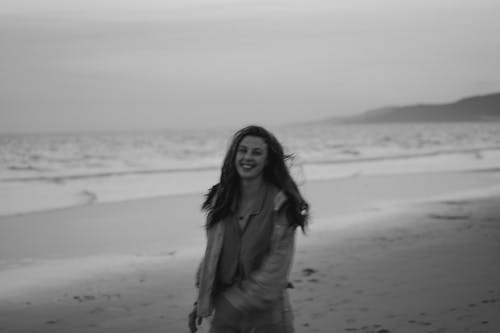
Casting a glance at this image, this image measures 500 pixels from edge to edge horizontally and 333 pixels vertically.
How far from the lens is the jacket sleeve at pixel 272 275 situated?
9.35ft

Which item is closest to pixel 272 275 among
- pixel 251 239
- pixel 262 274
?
pixel 262 274

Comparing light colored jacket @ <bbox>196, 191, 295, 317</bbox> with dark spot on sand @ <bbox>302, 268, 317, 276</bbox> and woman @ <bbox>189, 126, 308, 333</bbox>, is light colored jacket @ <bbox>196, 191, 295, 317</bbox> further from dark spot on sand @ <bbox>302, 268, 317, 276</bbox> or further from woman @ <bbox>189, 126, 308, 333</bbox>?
dark spot on sand @ <bbox>302, 268, 317, 276</bbox>

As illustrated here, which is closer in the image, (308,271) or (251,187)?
(251,187)

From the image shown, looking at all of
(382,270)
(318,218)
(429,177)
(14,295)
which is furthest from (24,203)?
(429,177)

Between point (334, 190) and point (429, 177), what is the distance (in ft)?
18.3

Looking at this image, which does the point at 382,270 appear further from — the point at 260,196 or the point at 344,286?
the point at 260,196

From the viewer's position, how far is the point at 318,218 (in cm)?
1188

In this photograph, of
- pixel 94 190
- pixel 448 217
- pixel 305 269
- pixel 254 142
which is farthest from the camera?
pixel 94 190

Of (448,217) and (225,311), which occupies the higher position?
(225,311)

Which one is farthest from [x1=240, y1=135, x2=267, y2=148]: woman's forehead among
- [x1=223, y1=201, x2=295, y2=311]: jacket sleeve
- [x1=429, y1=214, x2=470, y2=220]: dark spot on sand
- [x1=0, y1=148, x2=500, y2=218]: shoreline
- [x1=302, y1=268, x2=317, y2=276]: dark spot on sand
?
[x1=0, y1=148, x2=500, y2=218]: shoreline

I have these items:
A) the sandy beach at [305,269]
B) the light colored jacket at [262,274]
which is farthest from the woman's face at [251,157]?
the sandy beach at [305,269]

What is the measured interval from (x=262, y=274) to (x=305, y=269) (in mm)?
4600

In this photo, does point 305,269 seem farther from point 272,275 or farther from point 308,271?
point 272,275

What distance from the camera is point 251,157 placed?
308cm
